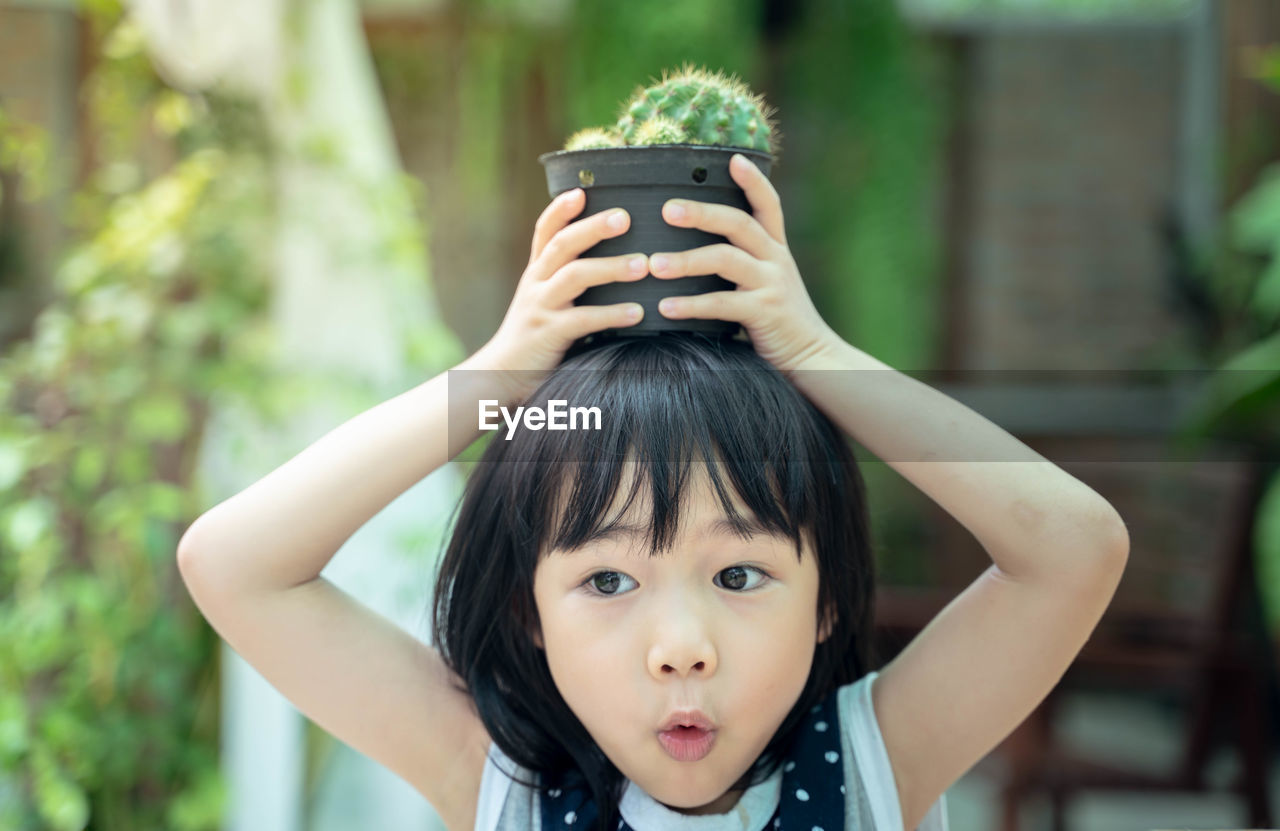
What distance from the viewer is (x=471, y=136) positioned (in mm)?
3031

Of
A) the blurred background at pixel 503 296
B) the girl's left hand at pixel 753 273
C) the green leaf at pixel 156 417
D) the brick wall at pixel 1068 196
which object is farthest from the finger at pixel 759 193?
the brick wall at pixel 1068 196

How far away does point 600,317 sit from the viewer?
0.79m

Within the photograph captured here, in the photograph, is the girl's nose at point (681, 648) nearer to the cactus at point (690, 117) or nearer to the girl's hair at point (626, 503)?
the girl's hair at point (626, 503)

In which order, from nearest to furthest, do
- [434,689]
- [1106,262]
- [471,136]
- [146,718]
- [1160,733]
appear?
[434,689] < [146,718] < [471,136] < [1160,733] < [1106,262]

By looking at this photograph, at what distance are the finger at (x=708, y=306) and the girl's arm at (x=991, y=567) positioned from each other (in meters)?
0.08

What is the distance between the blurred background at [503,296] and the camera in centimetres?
202

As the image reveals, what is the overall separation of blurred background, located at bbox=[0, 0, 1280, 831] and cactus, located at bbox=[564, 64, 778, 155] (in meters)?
0.42

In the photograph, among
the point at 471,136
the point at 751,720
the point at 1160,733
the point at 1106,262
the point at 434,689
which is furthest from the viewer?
the point at 1106,262

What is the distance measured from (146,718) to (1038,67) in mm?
3365

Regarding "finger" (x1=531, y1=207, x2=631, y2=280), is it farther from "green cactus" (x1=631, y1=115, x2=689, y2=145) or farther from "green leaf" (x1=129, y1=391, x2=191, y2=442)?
"green leaf" (x1=129, y1=391, x2=191, y2=442)

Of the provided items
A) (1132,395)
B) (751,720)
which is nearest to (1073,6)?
(1132,395)

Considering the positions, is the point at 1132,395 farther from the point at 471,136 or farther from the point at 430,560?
the point at 430,560

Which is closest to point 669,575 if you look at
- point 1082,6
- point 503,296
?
point 503,296

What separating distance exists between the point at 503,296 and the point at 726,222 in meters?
2.81
